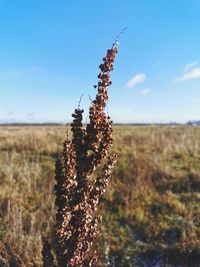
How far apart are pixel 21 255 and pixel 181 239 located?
300cm

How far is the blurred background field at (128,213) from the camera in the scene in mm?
7695

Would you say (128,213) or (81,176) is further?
(128,213)

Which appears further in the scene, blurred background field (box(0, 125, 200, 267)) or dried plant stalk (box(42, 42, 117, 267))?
blurred background field (box(0, 125, 200, 267))

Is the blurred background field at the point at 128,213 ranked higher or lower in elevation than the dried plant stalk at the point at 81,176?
lower

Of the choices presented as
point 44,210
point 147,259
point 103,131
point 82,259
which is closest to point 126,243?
point 147,259

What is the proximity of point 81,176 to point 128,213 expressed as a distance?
234 inches

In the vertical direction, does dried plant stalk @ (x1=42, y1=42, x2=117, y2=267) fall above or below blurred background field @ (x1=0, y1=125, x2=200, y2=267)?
above

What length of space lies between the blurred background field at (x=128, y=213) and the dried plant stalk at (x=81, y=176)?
3.11 meters

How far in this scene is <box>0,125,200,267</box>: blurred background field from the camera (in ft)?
25.2

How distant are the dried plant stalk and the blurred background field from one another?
311 centimetres

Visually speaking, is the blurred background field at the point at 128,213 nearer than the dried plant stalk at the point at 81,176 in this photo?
No

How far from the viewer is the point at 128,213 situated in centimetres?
959

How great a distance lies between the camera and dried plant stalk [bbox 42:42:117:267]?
3742 millimetres

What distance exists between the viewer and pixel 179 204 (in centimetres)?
1008
